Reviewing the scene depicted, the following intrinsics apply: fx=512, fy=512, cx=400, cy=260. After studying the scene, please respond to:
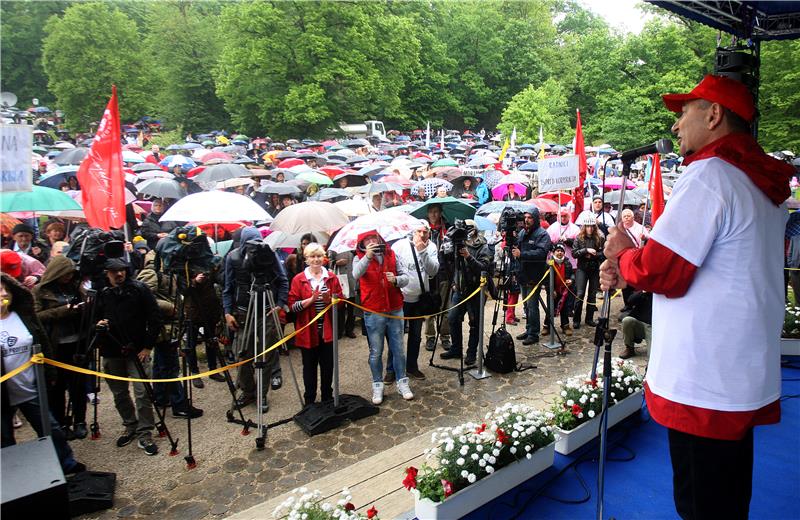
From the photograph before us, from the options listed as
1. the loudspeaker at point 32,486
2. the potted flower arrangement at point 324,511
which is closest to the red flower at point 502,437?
the potted flower arrangement at point 324,511

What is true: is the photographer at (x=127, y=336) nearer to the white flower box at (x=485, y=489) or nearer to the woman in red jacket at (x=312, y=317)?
the woman in red jacket at (x=312, y=317)

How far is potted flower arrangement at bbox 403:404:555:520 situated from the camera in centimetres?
349

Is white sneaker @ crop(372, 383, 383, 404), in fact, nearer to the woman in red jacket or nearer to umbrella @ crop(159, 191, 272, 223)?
the woman in red jacket

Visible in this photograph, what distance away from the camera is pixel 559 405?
457 cm

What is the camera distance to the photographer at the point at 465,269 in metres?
6.92

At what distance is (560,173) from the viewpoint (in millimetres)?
8695

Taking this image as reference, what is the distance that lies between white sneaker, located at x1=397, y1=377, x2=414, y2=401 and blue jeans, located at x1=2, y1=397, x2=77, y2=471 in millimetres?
3508

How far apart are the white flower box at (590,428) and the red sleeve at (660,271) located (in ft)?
8.37

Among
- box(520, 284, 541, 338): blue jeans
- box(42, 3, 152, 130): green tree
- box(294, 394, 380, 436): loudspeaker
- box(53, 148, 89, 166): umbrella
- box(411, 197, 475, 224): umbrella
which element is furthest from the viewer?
box(42, 3, 152, 130): green tree

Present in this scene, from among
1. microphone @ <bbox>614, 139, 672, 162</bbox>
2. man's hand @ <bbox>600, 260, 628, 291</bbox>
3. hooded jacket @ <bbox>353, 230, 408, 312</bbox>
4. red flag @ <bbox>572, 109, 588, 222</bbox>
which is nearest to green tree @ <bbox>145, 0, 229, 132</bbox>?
red flag @ <bbox>572, 109, 588, 222</bbox>

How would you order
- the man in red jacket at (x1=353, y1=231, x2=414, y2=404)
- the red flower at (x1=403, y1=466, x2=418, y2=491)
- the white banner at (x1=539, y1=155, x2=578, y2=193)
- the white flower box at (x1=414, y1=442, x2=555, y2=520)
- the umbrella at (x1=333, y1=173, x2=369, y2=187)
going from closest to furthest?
the white flower box at (x1=414, y1=442, x2=555, y2=520)
the red flower at (x1=403, y1=466, x2=418, y2=491)
the man in red jacket at (x1=353, y1=231, x2=414, y2=404)
the white banner at (x1=539, y1=155, x2=578, y2=193)
the umbrella at (x1=333, y1=173, x2=369, y2=187)

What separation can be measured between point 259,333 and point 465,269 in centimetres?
294

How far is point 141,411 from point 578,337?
663 centimetres

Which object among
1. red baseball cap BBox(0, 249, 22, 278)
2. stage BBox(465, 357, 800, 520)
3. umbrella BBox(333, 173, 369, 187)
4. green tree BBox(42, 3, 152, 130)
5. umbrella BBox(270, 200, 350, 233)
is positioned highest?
Answer: green tree BBox(42, 3, 152, 130)
